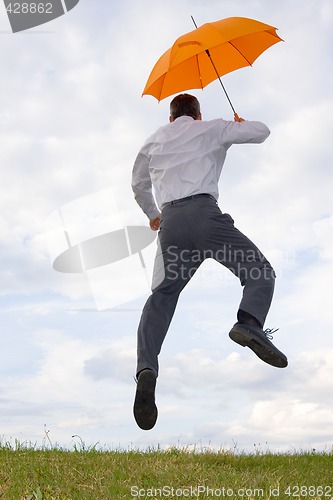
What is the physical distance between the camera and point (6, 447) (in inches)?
360

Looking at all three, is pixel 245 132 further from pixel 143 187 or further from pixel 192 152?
pixel 143 187

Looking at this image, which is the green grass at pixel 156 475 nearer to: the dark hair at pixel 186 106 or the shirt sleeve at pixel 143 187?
the shirt sleeve at pixel 143 187

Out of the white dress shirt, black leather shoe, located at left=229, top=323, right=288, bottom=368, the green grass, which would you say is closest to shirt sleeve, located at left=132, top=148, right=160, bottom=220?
the white dress shirt

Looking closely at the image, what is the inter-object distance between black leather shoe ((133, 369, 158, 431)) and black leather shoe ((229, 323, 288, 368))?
0.91m

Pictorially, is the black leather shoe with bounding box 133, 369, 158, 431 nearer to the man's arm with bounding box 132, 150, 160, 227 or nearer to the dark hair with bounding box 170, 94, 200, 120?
the man's arm with bounding box 132, 150, 160, 227

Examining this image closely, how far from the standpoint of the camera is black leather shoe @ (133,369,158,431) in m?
6.23

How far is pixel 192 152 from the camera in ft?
22.2

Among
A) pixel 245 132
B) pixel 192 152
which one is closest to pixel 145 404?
pixel 192 152

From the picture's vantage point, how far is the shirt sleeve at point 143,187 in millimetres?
7266

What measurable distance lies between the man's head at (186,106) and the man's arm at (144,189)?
62cm

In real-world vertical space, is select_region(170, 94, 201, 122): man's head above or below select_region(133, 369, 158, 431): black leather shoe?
above

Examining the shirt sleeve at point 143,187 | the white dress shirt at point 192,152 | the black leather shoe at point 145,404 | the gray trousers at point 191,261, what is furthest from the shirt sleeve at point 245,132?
the black leather shoe at point 145,404

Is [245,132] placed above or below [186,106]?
below

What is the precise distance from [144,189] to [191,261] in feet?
3.65
